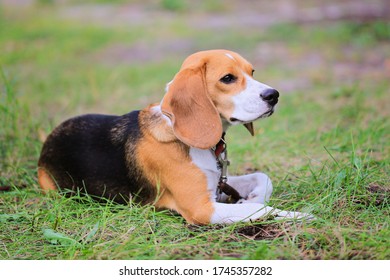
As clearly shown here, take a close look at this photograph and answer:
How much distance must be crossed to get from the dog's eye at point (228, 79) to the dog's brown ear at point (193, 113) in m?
0.18

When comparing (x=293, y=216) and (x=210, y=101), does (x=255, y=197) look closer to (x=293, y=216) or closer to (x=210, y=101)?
(x=293, y=216)

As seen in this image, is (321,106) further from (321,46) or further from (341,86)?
(321,46)

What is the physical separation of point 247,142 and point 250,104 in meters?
2.31

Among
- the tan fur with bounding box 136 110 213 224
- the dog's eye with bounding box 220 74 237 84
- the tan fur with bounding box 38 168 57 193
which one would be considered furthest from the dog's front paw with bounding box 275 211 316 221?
the tan fur with bounding box 38 168 57 193

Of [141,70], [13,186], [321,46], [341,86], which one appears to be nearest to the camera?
[13,186]

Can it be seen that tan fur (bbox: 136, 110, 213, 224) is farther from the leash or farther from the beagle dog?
the leash

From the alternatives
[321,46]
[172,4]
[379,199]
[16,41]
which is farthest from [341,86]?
[172,4]

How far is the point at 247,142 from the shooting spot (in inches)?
242

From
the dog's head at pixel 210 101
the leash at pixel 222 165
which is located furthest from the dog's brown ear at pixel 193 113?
the leash at pixel 222 165

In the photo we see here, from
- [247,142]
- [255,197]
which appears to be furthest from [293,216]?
[247,142]

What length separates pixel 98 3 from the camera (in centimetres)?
1923

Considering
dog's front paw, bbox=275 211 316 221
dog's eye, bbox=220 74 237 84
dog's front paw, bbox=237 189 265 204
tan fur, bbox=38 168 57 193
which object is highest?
dog's eye, bbox=220 74 237 84

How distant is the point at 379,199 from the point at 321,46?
25.2 feet

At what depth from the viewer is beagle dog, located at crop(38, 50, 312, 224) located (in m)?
3.87
